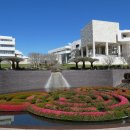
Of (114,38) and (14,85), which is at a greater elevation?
(114,38)

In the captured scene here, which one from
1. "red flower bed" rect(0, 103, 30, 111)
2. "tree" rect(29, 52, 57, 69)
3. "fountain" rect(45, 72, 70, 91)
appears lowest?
"red flower bed" rect(0, 103, 30, 111)

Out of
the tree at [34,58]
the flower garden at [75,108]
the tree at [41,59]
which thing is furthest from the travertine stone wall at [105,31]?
the flower garden at [75,108]

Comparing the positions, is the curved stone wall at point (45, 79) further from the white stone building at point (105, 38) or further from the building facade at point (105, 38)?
the white stone building at point (105, 38)

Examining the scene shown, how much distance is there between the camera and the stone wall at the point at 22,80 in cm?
3591

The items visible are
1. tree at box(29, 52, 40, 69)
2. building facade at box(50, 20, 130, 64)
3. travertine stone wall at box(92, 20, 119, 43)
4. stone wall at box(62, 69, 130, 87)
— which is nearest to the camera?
stone wall at box(62, 69, 130, 87)

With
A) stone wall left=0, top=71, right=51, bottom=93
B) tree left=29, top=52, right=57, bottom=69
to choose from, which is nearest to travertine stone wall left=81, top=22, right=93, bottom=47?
tree left=29, top=52, right=57, bottom=69

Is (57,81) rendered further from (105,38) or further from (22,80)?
(105,38)

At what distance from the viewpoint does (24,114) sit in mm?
19422

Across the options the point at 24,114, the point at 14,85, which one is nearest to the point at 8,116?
the point at 24,114

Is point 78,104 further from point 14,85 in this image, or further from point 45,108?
point 14,85

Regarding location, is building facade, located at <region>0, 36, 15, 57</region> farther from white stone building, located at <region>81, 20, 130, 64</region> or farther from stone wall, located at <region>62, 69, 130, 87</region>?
stone wall, located at <region>62, 69, 130, 87</region>

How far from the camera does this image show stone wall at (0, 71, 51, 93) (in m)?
35.9

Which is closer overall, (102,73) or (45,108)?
(45,108)

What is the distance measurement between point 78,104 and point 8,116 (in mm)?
4910
